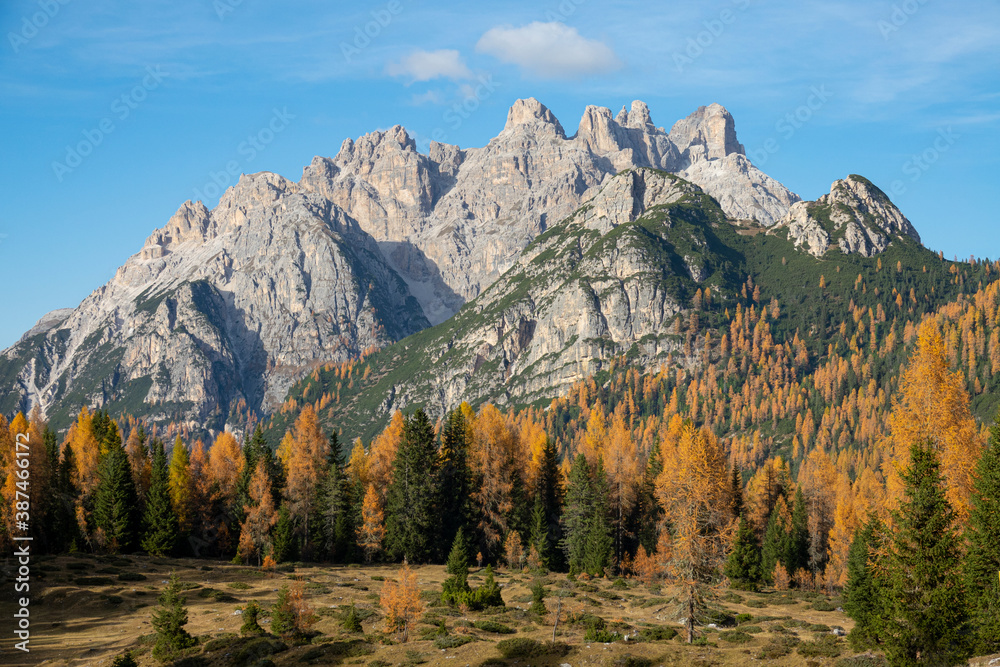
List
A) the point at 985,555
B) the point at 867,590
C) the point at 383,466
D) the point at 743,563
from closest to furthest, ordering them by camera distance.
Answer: the point at 985,555
the point at 867,590
the point at 743,563
the point at 383,466

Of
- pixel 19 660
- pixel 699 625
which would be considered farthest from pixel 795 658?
pixel 19 660

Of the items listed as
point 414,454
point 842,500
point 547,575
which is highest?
point 414,454

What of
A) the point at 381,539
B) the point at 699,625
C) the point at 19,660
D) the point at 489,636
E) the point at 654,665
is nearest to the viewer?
the point at 654,665

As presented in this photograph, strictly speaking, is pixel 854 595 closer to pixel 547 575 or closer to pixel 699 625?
pixel 699 625

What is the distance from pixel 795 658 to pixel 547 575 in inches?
1761

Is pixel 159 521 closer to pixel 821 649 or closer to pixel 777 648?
pixel 777 648

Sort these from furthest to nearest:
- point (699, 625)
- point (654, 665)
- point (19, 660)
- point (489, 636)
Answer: point (699, 625), point (489, 636), point (19, 660), point (654, 665)

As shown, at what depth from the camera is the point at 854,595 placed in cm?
5694

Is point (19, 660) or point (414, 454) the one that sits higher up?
point (414, 454)

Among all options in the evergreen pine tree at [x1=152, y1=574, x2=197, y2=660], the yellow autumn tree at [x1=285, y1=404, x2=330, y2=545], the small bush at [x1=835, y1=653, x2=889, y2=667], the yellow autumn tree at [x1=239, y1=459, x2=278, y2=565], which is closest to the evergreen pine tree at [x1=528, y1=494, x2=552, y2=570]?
the yellow autumn tree at [x1=285, y1=404, x2=330, y2=545]

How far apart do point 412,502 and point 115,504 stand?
121 feet

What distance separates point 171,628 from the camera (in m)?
50.5

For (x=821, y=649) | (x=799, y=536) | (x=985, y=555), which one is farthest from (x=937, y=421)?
(x=799, y=536)

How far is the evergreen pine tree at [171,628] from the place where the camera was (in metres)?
50.1
